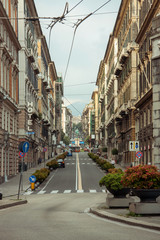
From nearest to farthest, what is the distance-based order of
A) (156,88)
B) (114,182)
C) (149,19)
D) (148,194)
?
(148,194)
(114,182)
(156,88)
(149,19)

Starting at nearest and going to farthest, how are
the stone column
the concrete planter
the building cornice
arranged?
the concrete planter < the stone column < the building cornice

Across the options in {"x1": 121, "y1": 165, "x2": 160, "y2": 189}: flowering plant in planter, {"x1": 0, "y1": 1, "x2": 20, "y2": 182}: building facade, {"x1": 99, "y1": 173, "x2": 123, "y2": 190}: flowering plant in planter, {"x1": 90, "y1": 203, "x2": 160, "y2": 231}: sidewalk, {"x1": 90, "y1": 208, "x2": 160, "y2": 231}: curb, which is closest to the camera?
{"x1": 90, "y1": 208, "x2": 160, "y2": 231}: curb

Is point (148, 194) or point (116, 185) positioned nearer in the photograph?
point (148, 194)

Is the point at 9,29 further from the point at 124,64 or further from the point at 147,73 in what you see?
the point at 124,64

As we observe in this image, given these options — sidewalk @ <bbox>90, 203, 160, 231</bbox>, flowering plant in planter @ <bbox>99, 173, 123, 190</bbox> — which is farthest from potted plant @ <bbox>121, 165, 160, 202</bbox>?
flowering plant in planter @ <bbox>99, 173, 123, 190</bbox>

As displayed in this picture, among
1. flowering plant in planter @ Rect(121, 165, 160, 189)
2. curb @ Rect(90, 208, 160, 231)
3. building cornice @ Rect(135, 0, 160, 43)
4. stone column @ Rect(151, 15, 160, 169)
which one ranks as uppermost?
building cornice @ Rect(135, 0, 160, 43)

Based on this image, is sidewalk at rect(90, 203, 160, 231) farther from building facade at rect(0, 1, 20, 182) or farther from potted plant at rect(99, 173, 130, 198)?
building facade at rect(0, 1, 20, 182)

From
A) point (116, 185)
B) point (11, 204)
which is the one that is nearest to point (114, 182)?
point (116, 185)

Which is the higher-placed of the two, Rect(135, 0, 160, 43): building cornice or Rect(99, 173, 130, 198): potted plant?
Rect(135, 0, 160, 43): building cornice

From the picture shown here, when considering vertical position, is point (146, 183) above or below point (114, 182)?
above

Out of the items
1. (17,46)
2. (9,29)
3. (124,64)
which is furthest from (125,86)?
(9,29)

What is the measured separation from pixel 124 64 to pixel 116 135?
19.4 meters

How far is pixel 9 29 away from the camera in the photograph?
4534cm

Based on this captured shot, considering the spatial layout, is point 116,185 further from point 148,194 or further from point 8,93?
point 8,93
